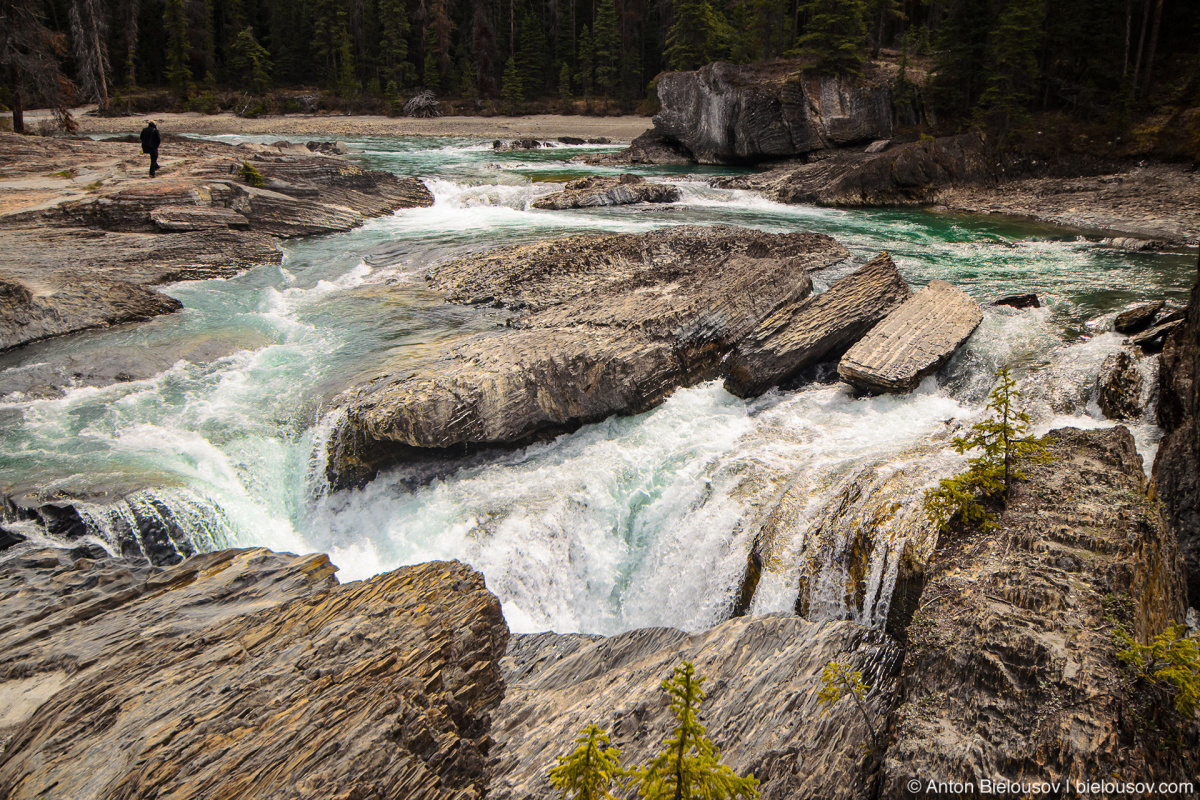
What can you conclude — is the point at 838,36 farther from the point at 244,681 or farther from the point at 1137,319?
the point at 244,681

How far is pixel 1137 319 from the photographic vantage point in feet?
37.3

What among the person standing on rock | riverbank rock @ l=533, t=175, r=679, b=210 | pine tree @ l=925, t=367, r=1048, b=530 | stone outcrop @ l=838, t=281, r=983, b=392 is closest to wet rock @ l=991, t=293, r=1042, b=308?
stone outcrop @ l=838, t=281, r=983, b=392

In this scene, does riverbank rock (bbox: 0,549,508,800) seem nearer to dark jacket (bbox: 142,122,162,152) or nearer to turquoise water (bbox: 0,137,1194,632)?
turquoise water (bbox: 0,137,1194,632)

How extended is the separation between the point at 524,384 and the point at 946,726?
266 inches

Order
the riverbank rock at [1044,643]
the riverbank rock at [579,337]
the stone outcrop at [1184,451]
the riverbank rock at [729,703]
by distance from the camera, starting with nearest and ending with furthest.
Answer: the riverbank rock at [1044,643]
the riverbank rock at [729,703]
the stone outcrop at [1184,451]
the riverbank rock at [579,337]

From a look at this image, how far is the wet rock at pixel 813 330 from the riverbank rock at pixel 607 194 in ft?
43.4

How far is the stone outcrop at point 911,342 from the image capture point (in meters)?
10.4

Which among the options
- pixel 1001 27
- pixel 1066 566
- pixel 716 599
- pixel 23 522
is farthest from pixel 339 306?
pixel 1001 27

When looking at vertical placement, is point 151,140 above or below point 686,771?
above

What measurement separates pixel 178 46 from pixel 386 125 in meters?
20.2

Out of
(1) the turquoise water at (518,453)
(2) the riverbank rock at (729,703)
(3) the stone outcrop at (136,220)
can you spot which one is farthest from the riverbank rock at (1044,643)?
(3) the stone outcrop at (136,220)

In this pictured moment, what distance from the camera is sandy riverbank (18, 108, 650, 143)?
153 ft

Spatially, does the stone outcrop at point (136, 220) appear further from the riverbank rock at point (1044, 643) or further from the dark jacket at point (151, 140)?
the riverbank rock at point (1044, 643)

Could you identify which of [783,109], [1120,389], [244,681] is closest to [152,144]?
[244,681]
